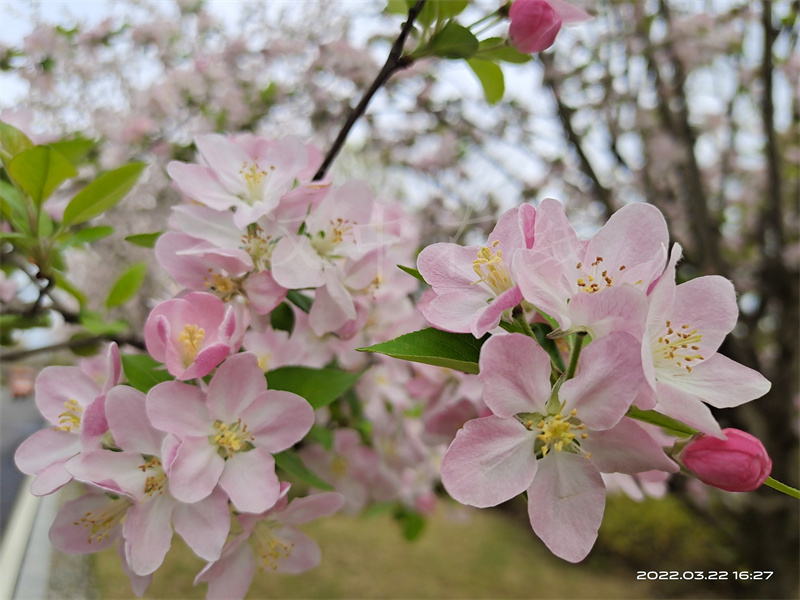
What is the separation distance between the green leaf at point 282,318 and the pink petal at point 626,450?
418 mm

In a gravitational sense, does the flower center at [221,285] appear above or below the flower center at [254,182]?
below

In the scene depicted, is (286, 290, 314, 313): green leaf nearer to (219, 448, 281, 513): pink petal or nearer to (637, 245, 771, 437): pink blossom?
(219, 448, 281, 513): pink petal

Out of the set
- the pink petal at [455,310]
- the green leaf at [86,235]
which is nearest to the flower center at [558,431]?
the pink petal at [455,310]

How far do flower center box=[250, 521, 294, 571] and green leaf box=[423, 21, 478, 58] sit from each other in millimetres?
629

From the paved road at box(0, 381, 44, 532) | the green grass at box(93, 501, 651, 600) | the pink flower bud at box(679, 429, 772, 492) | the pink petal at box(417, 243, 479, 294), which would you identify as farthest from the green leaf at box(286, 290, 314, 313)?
the green grass at box(93, 501, 651, 600)

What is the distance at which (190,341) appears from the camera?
583mm

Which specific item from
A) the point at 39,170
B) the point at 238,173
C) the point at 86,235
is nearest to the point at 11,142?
the point at 39,170

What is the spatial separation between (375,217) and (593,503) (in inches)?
18.8

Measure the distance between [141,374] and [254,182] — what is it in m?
0.27

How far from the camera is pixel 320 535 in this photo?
508 cm

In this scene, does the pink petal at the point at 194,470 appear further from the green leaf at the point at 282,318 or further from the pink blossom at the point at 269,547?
the green leaf at the point at 282,318

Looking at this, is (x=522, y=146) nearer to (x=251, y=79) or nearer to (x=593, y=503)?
(x=251, y=79)

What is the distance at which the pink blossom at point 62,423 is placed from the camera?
0.57 meters

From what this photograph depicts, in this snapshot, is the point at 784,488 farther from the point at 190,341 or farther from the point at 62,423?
the point at 62,423
